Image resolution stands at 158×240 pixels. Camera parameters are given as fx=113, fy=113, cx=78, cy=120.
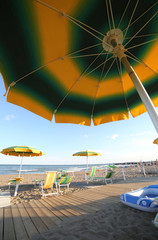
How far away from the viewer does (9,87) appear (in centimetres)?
201

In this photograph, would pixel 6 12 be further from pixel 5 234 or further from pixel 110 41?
pixel 5 234

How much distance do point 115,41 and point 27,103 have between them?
1.98m

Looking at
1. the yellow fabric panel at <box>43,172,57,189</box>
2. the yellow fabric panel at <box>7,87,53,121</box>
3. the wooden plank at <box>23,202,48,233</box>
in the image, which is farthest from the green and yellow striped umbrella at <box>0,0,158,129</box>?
the yellow fabric panel at <box>43,172,57,189</box>

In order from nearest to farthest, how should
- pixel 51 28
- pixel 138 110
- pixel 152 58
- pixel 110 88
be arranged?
pixel 51 28 < pixel 152 58 < pixel 110 88 < pixel 138 110

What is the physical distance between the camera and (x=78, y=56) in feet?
6.97

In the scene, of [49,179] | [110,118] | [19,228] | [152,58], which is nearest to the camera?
[19,228]

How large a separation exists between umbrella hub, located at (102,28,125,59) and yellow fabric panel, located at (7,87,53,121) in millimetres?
1745

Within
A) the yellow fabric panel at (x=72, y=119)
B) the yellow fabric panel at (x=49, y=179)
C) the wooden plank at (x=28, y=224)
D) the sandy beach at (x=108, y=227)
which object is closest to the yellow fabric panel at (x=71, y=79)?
the yellow fabric panel at (x=72, y=119)

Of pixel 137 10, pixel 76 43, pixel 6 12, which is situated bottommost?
pixel 6 12

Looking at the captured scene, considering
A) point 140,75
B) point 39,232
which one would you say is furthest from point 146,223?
point 140,75

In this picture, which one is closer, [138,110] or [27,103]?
[27,103]

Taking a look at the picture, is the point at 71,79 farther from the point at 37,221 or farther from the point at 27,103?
the point at 37,221

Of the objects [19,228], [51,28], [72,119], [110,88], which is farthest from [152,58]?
[19,228]

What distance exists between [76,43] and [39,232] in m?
3.29
